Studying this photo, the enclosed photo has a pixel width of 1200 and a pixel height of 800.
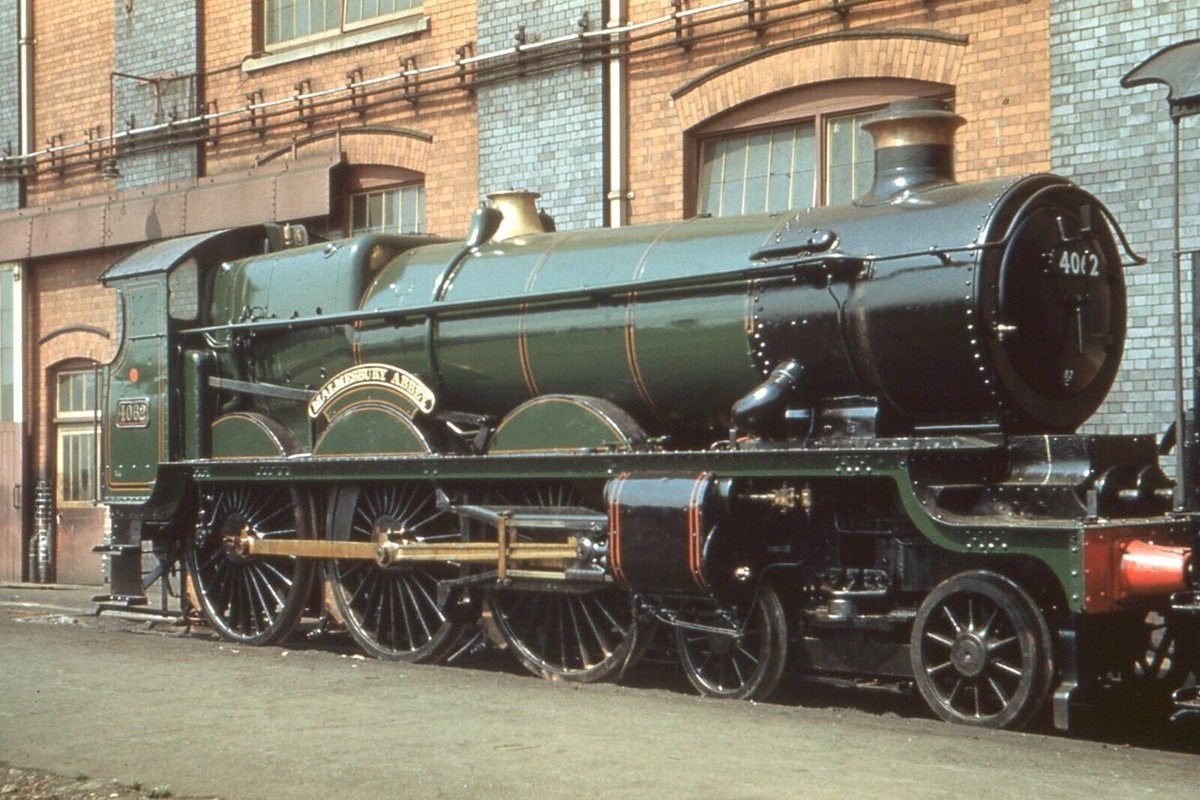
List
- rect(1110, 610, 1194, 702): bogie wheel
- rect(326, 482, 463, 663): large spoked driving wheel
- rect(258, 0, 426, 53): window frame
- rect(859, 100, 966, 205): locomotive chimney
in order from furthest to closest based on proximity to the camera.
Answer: rect(258, 0, 426, 53): window frame < rect(326, 482, 463, 663): large spoked driving wheel < rect(859, 100, 966, 205): locomotive chimney < rect(1110, 610, 1194, 702): bogie wheel

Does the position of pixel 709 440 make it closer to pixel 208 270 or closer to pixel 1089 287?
pixel 1089 287

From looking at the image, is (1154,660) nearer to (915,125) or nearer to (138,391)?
(915,125)

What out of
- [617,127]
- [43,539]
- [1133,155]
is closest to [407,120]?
[617,127]

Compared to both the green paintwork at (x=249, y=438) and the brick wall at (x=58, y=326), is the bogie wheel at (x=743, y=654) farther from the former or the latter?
the brick wall at (x=58, y=326)

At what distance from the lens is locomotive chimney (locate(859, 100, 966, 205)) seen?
838 centimetres

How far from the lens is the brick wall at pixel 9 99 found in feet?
60.5

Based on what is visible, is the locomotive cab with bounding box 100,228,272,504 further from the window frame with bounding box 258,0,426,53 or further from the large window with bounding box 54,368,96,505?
the large window with bounding box 54,368,96,505

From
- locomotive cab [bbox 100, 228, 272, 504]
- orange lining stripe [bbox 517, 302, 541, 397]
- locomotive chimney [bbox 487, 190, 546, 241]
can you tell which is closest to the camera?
orange lining stripe [bbox 517, 302, 541, 397]

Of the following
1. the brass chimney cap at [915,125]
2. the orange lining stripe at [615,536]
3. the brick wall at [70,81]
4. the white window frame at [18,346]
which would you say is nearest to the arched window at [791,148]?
the brass chimney cap at [915,125]

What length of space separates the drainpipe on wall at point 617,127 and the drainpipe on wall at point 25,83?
823 centimetres

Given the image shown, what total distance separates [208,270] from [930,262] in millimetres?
6111

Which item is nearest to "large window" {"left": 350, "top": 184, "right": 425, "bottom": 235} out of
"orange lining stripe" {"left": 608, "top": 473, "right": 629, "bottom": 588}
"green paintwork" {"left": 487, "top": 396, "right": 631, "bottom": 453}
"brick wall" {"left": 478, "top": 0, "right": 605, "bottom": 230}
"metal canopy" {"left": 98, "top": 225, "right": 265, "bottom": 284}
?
"brick wall" {"left": 478, "top": 0, "right": 605, "bottom": 230}

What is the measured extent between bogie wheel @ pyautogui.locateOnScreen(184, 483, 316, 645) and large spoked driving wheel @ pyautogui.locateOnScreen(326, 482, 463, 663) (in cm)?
45

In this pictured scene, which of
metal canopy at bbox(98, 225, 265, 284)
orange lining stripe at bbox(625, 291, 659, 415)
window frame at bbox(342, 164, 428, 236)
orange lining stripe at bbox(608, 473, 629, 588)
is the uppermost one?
window frame at bbox(342, 164, 428, 236)
